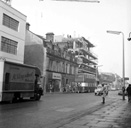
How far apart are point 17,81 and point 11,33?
56.3ft

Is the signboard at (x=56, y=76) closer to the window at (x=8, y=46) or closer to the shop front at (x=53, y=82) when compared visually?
the shop front at (x=53, y=82)

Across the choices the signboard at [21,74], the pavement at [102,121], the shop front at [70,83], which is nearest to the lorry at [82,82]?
the shop front at [70,83]

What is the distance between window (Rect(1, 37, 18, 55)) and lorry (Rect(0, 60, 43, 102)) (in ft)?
38.0

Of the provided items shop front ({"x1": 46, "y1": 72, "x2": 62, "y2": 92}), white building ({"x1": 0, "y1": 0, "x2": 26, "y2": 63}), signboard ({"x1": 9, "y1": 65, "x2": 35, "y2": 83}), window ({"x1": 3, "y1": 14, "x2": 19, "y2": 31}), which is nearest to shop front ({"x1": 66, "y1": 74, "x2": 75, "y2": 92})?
shop front ({"x1": 46, "y1": 72, "x2": 62, "y2": 92})

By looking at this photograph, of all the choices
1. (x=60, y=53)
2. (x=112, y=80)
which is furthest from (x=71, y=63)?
(x=112, y=80)

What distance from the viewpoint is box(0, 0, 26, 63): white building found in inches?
1365

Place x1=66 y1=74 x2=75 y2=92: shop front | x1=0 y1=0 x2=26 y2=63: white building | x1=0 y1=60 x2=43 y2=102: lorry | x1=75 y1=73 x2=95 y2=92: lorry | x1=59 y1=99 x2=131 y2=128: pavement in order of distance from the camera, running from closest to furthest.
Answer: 1. x1=59 y1=99 x2=131 y2=128: pavement
2. x1=0 y1=60 x2=43 y2=102: lorry
3. x1=0 y1=0 x2=26 y2=63: white building
4. x1=75 y1=73 x2=95 y2=92: lorry
5. x1=66 y1=74 x2=75 y2=92: shop front

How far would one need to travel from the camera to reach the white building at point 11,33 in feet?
114

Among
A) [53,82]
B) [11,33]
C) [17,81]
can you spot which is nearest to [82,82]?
[53,82]

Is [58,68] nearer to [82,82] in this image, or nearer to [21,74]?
[82,82]

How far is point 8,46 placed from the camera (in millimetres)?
36125

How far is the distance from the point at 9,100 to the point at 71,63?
149 feet

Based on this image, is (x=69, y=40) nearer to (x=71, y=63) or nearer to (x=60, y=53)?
(x=71, y=63)

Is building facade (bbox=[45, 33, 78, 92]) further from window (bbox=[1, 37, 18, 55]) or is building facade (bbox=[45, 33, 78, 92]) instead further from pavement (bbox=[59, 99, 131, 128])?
pavement (bbox=[59, 99, 131, 128])
